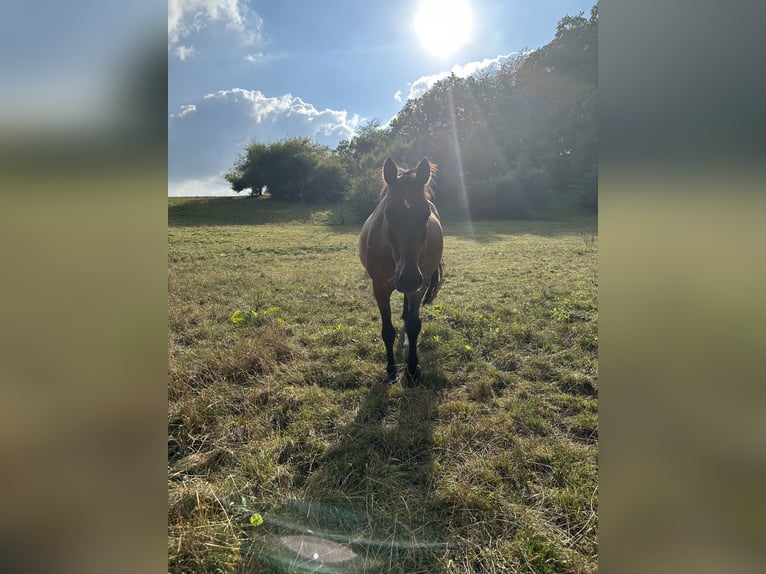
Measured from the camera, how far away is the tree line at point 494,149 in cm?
2708

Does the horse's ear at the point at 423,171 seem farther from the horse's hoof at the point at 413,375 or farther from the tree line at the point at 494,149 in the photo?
the tree line at the point at 494,149

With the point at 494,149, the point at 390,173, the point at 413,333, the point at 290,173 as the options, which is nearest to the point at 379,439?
the point at 413,333

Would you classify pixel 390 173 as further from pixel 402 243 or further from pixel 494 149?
pixel 494 149

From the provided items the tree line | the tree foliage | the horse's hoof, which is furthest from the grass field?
the tree foliage

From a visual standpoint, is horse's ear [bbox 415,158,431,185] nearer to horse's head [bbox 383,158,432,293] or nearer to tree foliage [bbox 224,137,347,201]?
horse's head [bbox 383,158,432,293]

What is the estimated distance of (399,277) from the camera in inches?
122

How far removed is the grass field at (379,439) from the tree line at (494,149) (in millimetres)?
22019

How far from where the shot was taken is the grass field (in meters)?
1.94

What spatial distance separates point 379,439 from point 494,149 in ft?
107

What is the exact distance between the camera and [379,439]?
2.84m
